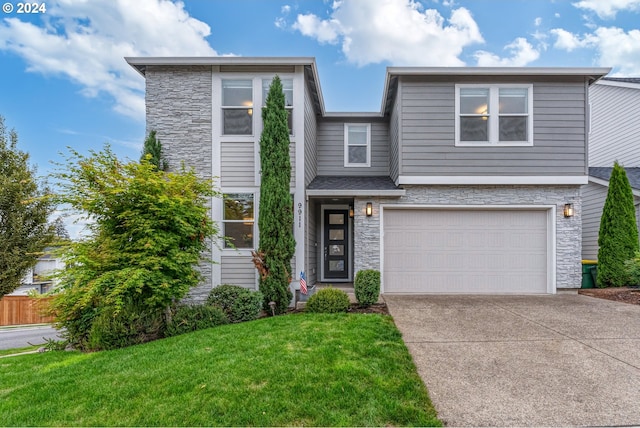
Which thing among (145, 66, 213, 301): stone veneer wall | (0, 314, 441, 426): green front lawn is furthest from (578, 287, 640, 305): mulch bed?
(145, 66, 213, 301): stone veneer wall

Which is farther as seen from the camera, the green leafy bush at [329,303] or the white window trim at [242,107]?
the white window trim at [242,107]

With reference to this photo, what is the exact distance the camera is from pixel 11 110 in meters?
12.2

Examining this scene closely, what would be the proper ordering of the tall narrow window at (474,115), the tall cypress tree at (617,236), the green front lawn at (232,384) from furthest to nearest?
the tall cypress tree at (617,236)
the tall narrow window at (474,115)
the green front lawn at (232,384)

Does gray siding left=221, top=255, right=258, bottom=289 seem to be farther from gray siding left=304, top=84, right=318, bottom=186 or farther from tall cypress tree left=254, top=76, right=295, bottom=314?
gray siding left=304, top=84, right=318, bottom=186

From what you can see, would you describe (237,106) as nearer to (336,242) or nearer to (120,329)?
(336,242)

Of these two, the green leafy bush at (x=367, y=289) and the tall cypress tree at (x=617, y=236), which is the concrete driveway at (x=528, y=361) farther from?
the tall cypress tree at (x=617, y=236)

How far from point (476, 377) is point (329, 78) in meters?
14.9

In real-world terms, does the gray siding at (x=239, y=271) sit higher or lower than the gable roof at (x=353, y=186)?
lower

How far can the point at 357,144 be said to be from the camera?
33.2ft

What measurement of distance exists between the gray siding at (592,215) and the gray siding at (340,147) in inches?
256

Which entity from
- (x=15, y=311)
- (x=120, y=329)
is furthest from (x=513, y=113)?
(x=15, y=311)

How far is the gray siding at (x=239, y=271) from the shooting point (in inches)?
300

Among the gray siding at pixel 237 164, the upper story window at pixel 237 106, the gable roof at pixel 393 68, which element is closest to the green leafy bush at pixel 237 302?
the gray siding at pixel 237 164

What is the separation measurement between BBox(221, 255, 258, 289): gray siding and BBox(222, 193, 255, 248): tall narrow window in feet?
1.04
